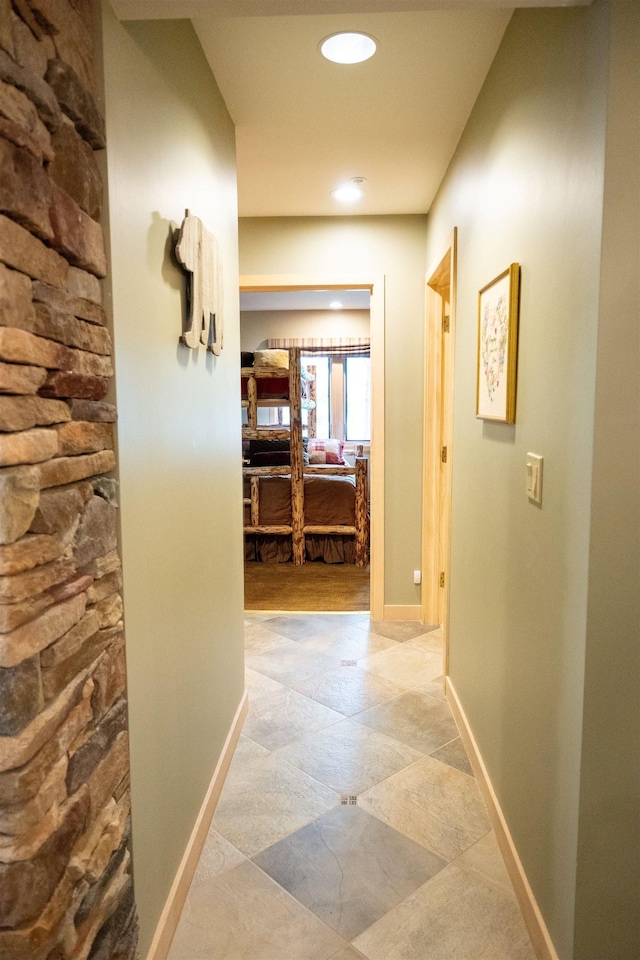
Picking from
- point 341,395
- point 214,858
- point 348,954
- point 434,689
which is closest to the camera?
point 348,954

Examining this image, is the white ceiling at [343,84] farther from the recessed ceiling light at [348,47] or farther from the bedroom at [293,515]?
the bedroom at [293,515]

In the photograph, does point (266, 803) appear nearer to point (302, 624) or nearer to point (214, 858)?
point (214, 858)

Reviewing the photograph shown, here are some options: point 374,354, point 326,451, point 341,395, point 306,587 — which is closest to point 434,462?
point 374,354

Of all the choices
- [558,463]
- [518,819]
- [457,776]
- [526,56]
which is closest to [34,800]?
[558,463]

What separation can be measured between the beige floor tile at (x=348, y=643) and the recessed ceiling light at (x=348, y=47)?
2.69 m

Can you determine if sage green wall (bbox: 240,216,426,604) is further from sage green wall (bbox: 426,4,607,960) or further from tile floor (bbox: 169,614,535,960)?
sage green wall (bbox: 426,4,607,960)

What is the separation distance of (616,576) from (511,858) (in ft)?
3.40

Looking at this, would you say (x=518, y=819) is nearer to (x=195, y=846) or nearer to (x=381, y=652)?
(x=195, y=846)

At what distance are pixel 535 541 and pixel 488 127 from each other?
4.71 feet

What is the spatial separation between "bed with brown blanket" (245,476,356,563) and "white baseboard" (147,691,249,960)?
311 cm

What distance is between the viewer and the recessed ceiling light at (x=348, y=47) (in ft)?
6.24

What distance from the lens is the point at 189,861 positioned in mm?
1779

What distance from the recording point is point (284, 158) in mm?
2836

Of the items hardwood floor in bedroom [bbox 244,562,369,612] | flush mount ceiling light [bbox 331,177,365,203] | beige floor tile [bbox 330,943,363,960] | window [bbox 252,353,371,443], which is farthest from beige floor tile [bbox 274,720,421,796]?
window [bbox 252,353,371,443]
